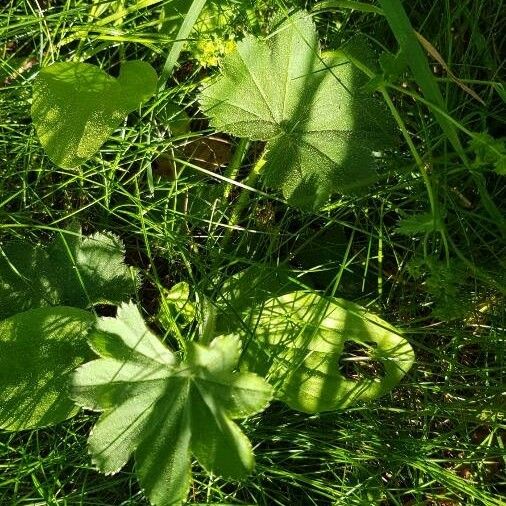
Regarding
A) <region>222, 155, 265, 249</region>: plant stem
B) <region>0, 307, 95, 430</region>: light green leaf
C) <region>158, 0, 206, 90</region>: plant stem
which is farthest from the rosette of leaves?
<region>158, 0, 206, 90</region>: plant stem

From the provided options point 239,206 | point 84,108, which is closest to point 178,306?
point 239,206

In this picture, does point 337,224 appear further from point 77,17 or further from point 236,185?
point 77,17

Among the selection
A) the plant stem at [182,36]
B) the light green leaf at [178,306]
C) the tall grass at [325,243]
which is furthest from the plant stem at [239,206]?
the plant stem at [182,36]

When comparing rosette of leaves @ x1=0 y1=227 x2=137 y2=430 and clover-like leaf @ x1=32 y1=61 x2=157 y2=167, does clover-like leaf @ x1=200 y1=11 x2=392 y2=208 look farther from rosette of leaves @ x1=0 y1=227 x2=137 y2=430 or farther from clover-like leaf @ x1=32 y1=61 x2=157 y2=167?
rosette of leaves @ x1=0 y1=227 x2=137 y2=430

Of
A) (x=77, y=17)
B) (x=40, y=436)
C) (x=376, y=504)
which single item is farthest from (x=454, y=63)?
(x=40, y=436)

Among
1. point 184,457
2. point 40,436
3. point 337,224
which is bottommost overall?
point 40,436

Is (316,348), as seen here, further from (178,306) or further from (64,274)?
(64,274)
